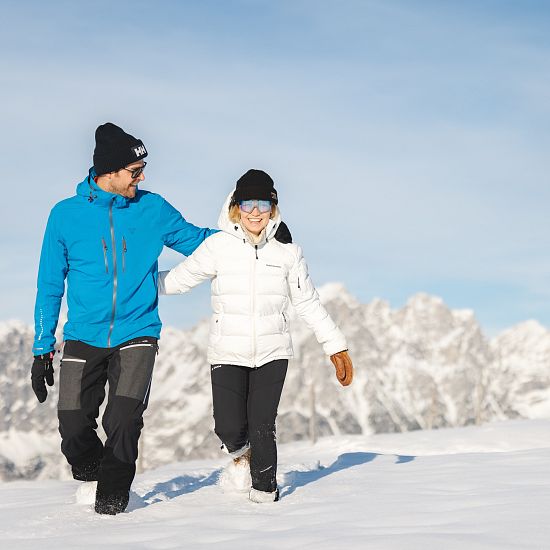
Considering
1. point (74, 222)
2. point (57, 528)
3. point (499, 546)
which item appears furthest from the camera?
point (74, 222)

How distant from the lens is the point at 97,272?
6.39m

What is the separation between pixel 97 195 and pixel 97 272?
1.85ft

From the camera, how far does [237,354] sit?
6703 millimetres

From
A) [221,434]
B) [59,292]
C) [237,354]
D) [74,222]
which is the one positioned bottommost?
[221,434]

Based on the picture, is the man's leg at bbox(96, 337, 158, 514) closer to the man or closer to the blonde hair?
the man

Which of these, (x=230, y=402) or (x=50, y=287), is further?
(x=230, y=402)

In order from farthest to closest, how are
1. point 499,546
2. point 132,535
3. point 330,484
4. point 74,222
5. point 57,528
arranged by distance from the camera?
point 330,484 < point 74,222 < point 57,528 < point 132,535 < point 499,546

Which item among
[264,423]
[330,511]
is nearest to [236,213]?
[264,423]

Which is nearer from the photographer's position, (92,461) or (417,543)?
(417,543)

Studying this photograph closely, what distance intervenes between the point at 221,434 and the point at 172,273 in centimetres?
132

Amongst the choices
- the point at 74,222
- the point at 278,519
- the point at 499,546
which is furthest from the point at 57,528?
the point at 499,546

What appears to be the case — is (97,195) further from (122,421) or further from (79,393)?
(122,421)

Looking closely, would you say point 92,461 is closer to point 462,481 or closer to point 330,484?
point 330,484

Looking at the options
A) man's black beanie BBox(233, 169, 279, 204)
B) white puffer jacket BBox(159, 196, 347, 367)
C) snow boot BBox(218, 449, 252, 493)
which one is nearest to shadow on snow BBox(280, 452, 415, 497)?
snow boot BBox(218, 449, 252, 493)
